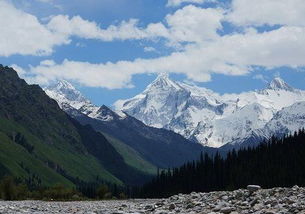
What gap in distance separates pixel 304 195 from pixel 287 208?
28.1 feet

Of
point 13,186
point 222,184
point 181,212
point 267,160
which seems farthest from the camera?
point 222,184

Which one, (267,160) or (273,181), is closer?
(273,181)

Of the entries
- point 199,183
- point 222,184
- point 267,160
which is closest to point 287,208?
point 267,160

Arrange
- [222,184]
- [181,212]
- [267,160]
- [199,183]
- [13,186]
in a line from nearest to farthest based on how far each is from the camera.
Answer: [181,212]
[13,186]
[267,160]
[222,184]
[199,183]

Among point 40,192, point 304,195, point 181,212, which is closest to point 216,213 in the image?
point 181,212

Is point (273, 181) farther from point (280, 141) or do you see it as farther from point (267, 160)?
point (280, 141)

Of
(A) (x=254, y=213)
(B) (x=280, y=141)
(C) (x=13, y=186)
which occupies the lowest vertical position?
(A) (x=254, y=213)

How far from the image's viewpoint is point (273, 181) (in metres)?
154

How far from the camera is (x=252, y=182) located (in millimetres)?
160000

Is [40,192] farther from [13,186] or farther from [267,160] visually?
[267,160]

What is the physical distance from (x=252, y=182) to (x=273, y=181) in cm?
799

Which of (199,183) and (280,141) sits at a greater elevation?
(280,141)

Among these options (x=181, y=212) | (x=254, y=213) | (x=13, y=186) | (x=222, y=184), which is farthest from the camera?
(x=222, y=184)

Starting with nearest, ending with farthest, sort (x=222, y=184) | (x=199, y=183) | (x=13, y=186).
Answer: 1. (x=13, y=186)
2. (x=222, y=184)
3. (x=199, y=183)
